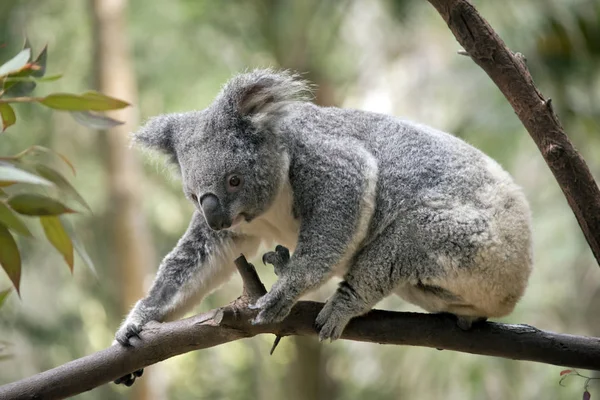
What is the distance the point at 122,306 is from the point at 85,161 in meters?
2.58

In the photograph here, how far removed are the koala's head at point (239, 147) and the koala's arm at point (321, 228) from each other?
0.12 metres

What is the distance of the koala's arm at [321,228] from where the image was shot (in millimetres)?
2250

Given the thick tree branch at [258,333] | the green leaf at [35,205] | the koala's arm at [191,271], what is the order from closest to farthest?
the green leaf at [35,205], the thick tree branch at [258,333], the koala's arm at [191,271]

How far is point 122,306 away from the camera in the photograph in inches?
193

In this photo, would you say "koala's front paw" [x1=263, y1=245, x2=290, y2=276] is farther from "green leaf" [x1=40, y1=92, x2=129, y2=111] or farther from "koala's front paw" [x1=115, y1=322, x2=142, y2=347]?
"green leaf" [x1=40, y1=92, x2=129, y2=111]

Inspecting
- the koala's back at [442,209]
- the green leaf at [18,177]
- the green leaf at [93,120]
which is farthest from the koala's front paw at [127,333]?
the green leaf at [18,177]

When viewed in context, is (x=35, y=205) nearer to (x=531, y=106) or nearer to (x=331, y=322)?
(x=331, y=322)

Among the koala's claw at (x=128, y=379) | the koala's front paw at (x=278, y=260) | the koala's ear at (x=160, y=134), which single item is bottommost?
the koala's claw at (x=128, y=379)

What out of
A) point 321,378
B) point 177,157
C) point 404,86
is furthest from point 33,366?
point 404,86

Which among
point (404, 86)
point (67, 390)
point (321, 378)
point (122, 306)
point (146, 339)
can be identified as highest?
point (404, 86)

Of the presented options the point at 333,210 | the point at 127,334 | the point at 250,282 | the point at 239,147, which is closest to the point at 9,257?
the point at 127,334

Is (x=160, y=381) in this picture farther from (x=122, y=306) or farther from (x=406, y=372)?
(x=406, y=372)

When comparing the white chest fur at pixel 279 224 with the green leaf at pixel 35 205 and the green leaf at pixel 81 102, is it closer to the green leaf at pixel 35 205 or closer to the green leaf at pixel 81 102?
the green leaf at pixel 81 102

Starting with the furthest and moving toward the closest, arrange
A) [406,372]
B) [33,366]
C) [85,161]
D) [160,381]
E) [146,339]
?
1. [85,161]
2. [406,372]
3. [33,366]
4. [160,381]
5. [146,339]
